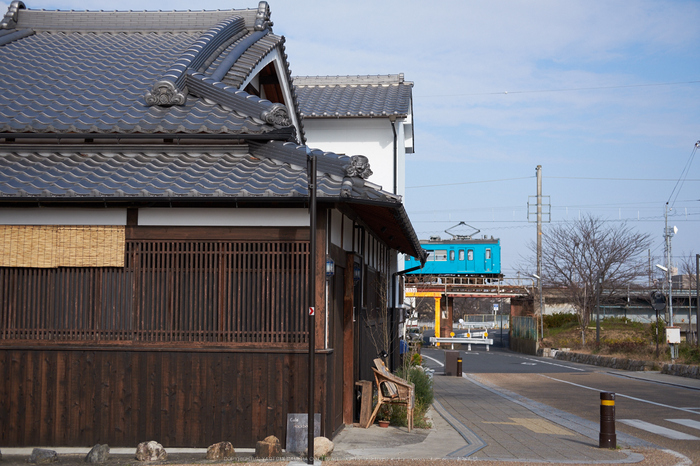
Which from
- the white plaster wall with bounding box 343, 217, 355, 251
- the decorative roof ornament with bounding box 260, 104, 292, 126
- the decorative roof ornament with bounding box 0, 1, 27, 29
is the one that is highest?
the decorative roof ornament with bounding box 0, 1, 27, 29

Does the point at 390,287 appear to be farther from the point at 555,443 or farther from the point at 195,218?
the point at 195,218

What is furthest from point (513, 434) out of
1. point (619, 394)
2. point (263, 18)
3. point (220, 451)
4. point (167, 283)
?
point (263, 18)

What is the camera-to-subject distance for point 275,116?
31.3 ft

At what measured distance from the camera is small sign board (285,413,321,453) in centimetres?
851

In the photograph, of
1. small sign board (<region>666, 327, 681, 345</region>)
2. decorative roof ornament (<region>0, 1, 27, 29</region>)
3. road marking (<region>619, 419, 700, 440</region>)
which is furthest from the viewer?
small sign board (<region>666, 327, 681, 345</region>)

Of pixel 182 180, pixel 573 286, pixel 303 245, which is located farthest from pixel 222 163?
pixel 573 286

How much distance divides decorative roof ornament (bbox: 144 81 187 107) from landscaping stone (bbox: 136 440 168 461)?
16.2ft

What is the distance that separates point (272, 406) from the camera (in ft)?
28.5

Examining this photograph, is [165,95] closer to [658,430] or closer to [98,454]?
[98,454]

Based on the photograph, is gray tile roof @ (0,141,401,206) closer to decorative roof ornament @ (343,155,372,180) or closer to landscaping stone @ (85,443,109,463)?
decorative roof ornament @ (343,155,372,180)

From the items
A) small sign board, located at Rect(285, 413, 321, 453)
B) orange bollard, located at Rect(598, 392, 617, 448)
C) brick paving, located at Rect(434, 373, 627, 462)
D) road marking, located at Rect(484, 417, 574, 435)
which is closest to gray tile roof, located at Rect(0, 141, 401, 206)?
small sign board, located at Rect(285, 413, 321, 453)

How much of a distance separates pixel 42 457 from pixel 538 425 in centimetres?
825

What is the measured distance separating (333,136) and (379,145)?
1.44 m

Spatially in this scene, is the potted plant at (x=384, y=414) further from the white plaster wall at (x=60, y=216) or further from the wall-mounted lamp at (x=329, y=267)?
the white plaster wall at (x=60, y=216)
